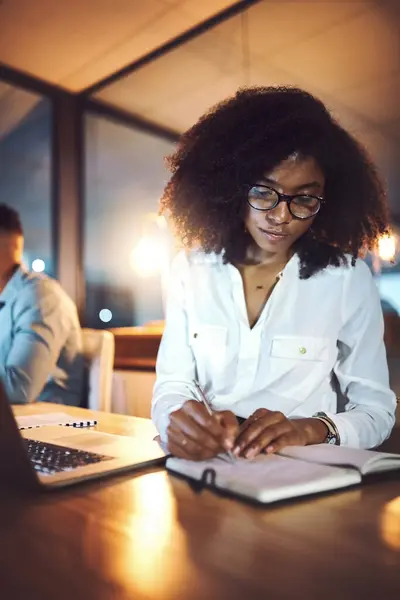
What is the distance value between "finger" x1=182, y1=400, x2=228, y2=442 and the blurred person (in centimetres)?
111

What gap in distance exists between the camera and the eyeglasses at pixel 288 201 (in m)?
1.36

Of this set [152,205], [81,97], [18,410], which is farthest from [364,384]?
[152,205]

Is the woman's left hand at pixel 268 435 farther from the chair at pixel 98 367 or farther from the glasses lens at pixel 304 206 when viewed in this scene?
the chair at pixel 98 367

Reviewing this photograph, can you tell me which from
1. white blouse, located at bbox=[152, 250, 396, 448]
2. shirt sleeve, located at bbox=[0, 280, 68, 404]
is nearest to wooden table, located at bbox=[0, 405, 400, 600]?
white blouse, located at bbox=[152, 250, 396, 448]

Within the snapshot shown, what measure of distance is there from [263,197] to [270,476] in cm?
77

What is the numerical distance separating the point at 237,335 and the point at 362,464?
70 centimetres

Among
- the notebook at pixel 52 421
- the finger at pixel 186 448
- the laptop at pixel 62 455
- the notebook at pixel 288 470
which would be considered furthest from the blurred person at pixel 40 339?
the notebook at pixel 288 470

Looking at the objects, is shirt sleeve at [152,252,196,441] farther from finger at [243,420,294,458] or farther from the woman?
finger at [243,420,294,458]

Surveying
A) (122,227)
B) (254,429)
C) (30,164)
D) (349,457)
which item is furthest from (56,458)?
(122,227)

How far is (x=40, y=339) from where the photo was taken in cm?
210

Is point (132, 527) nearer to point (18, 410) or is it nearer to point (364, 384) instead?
point (364, 384)

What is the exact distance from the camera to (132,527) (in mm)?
651

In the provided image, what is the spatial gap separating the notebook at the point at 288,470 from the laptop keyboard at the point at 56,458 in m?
0.13

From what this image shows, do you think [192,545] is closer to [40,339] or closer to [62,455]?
[62,455]
